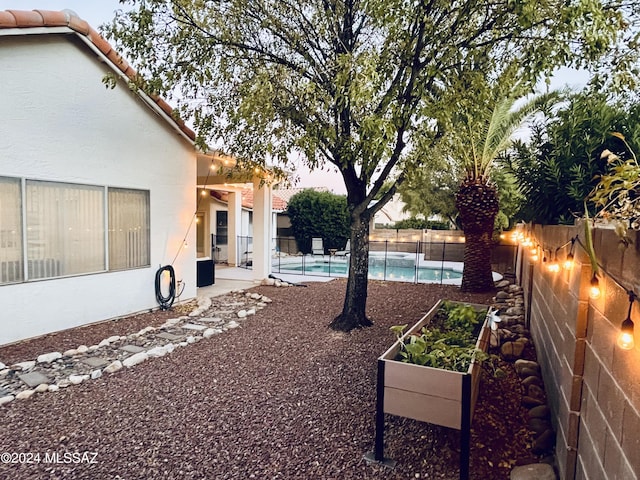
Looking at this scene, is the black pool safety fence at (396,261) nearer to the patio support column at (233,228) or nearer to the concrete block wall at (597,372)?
the patio support column at (233,228)

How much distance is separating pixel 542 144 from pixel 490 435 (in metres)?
4.09

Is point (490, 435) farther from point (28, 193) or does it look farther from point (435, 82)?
point (28, 193)

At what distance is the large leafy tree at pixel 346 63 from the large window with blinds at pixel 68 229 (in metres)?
2.08

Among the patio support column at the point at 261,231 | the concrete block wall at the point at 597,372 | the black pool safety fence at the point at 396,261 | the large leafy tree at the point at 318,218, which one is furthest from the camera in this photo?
the large leafy tree at the point at 318,218

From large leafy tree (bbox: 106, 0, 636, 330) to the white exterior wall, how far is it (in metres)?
0.97

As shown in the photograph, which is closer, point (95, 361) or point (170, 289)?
point (95, 361)

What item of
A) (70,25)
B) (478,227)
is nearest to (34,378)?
(70,25)

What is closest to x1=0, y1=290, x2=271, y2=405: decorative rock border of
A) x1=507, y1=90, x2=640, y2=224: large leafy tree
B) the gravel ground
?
the gravel ground

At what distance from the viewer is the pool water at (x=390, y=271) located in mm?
15766

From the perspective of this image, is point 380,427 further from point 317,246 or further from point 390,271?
point 317,246

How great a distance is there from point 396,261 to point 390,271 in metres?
2.73

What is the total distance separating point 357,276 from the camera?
6773 millimetres

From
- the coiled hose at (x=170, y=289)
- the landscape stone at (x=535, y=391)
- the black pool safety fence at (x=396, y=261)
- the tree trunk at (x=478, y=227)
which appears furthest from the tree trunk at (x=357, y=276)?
the black pool safety fence at (x=396, y=261)

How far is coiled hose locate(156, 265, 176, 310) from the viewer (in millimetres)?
8078
